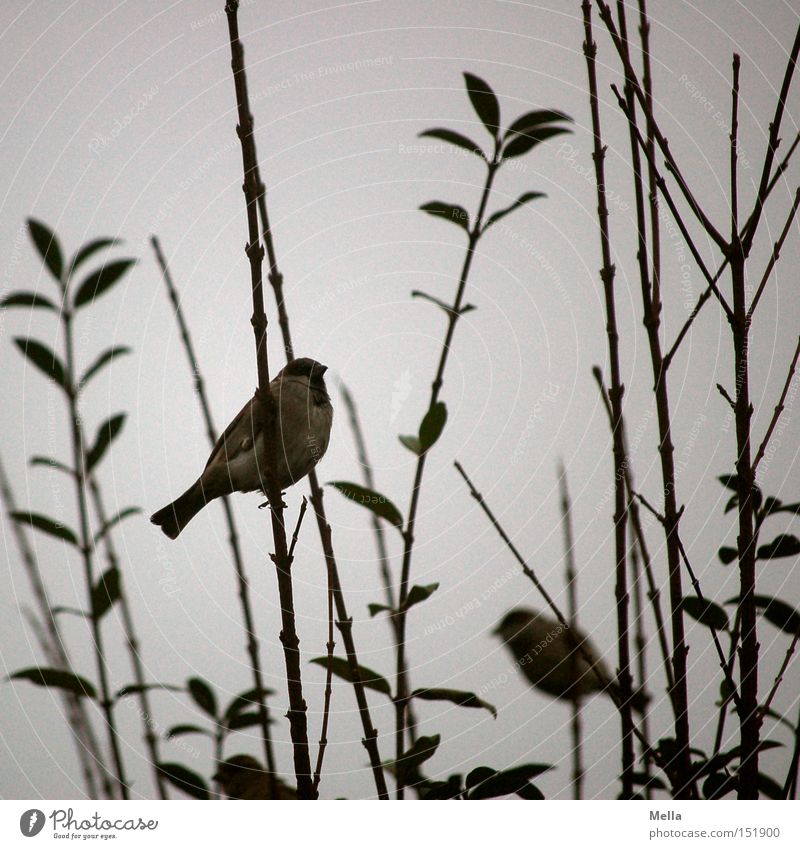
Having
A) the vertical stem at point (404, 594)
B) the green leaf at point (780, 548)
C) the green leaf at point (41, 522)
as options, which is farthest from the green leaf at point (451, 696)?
the green leaf at point (41, 522)

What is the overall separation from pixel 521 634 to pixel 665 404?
0.64 metres

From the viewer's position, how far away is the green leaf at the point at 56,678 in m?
1.32

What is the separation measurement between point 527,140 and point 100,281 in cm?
81

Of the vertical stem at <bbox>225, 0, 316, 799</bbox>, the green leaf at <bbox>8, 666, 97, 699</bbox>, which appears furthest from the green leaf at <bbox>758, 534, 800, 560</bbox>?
the green leaf at <bbox>8, 666, 97, 699</bbox>

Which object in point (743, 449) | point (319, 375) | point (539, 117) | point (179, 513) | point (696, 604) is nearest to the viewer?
point (743, 449)

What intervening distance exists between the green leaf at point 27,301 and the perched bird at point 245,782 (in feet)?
2.76

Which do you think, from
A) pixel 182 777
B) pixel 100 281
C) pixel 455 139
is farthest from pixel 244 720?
pixel 455 139

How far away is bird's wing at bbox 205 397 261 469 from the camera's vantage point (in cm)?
208

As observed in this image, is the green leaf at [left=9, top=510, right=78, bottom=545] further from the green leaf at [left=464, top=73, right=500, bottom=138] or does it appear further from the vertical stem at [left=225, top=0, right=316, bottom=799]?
the green leaf at [left=464, top=73, right=500, bottom=138]

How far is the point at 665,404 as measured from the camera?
112 centimetres

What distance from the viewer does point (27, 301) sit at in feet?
5.02
